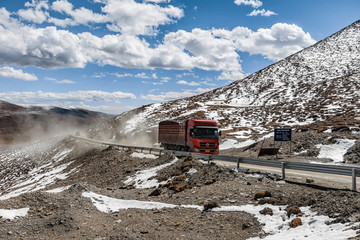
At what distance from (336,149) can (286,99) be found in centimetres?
6905

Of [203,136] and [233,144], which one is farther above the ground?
[203,136]

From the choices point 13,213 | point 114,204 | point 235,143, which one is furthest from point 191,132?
point 13,213

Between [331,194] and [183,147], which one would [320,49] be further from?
[331,194]

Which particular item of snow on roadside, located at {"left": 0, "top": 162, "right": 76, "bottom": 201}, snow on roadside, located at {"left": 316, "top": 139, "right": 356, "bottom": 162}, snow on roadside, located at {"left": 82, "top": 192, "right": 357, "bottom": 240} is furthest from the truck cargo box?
snow on roadside, located at {"left": 82, "top": 192, "right": 357, "bottom": 240}

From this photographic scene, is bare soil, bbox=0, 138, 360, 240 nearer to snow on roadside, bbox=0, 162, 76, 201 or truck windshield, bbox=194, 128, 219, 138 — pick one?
truck windshield, bbox=194, 128, 219, 138

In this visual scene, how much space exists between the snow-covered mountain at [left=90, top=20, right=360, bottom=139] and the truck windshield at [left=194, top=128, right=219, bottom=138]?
22.8 metres

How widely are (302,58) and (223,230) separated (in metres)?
139

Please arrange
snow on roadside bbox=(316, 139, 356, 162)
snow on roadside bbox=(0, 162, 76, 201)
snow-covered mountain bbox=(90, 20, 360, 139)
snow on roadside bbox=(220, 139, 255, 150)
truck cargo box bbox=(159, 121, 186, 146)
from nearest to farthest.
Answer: snow on roadside bbox=(316, 139, 356, 162), snow on roadside bbox=(0, 162, 76, 201), truck cargo box bbox=(159, 121, 186, 146), snow on roadside bbox=(220, 139, 255, 150), snow-covered mountain bbox=(90, 20, 360, 139)

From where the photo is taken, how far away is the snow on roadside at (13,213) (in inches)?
438

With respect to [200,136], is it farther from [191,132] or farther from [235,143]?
[235,143]

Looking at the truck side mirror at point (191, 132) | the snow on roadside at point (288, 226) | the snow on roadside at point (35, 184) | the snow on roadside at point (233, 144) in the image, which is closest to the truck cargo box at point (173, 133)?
the truck side mirror at point (191, 132)

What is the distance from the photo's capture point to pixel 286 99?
9244 centimetres

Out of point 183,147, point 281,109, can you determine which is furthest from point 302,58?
point 183,147

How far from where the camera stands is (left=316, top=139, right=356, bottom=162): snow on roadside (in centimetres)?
2574
